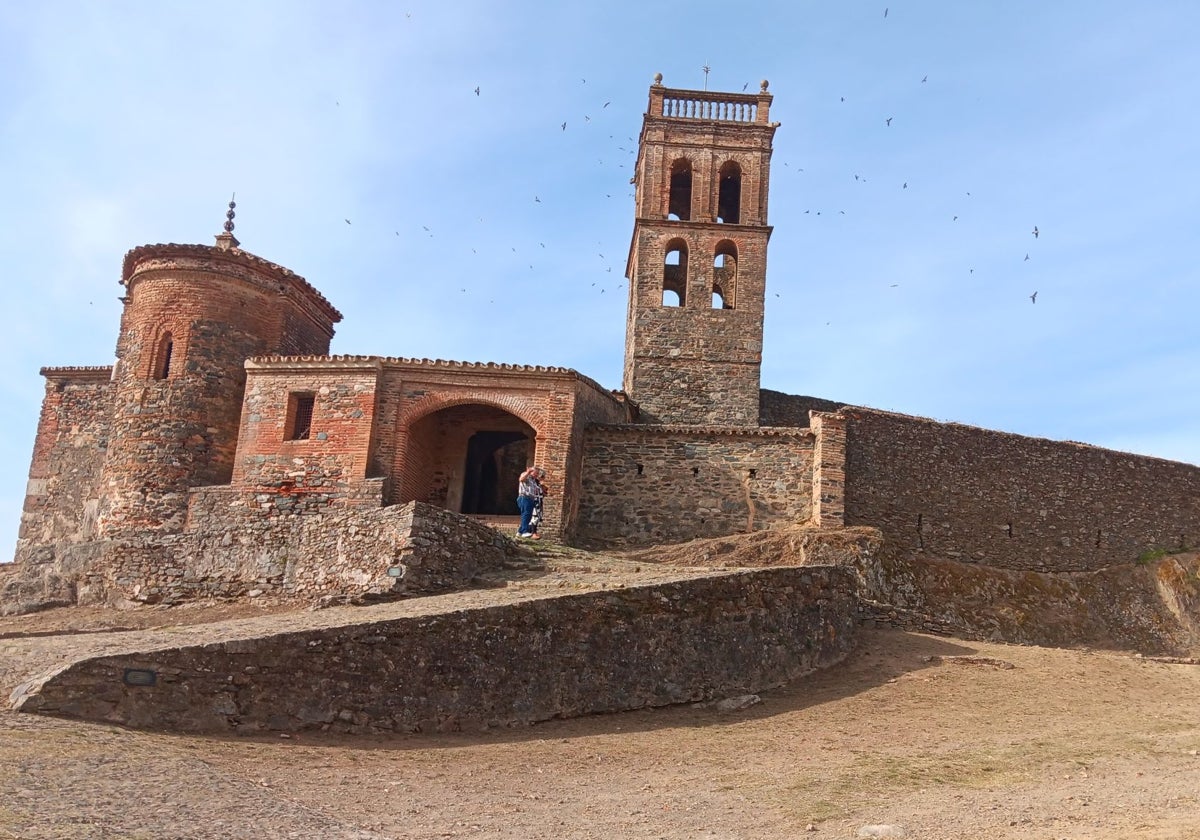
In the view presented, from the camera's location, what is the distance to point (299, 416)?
2114 cm

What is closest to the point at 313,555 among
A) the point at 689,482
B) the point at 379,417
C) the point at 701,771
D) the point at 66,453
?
the point at 379,417

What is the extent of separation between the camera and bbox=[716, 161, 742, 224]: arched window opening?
30.2m

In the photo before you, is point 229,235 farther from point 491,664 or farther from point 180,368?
point 491,664

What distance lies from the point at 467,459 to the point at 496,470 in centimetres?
133

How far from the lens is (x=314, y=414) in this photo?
20828 millimetres

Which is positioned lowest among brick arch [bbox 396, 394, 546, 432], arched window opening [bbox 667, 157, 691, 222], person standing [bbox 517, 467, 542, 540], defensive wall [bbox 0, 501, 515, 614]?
defensive wall [bbox 0, 501, 515, 614]

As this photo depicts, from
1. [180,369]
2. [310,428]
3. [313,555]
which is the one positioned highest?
[180,369]

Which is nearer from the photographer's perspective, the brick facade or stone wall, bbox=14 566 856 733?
stone wall, bbox=14 566 856 733

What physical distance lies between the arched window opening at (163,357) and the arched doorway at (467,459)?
5.17 meters

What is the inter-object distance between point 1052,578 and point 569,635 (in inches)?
594

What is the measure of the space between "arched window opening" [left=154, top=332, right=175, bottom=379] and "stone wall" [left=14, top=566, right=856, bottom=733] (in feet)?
39.5

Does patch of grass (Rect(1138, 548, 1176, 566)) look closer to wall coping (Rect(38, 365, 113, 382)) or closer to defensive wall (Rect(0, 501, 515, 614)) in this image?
defensive wall (Rect(0, 501, 515, 614))

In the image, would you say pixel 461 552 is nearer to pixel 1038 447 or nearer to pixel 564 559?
pixel 564 559

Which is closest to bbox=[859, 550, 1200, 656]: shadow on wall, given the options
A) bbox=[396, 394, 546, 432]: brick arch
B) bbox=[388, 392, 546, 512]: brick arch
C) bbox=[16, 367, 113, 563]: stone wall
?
bbox=[396, 394, 546, 432]: brick arch
